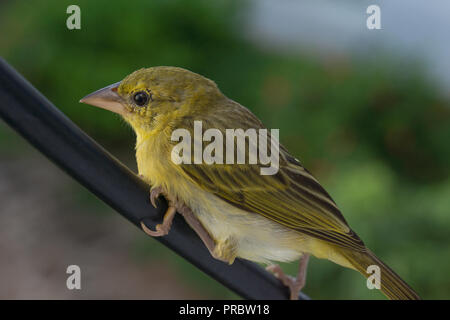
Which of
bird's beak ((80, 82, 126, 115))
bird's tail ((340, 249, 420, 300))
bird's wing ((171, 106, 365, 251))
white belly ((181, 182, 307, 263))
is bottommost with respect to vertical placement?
bird's tail ((340, 249, 420, 300))

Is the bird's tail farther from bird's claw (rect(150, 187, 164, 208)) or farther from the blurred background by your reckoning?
the blurred background

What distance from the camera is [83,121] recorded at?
4.31 metres

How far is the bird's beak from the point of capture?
1514 millimetres

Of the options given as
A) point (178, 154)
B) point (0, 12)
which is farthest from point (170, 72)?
point (0, 12)

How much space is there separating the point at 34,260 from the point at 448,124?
9.43ft

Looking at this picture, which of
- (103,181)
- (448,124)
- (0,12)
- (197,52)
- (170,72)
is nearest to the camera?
(103,181)

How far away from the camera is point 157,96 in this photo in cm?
163

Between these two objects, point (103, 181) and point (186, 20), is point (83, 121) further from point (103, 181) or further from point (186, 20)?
point (103, 181)

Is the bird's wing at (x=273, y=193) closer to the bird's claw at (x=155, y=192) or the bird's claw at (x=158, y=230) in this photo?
the bird's claw at (x=155, y=192)

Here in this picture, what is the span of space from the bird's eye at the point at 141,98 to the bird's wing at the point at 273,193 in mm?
164

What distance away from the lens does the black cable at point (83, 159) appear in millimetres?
1001

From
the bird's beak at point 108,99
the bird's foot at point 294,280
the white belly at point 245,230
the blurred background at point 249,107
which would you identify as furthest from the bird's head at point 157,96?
the blurred background at point 249,107

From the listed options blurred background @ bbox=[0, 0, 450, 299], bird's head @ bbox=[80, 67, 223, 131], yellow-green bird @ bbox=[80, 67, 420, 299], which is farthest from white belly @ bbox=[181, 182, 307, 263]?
blurred background @ bbox=[0, 0, 450, 299]

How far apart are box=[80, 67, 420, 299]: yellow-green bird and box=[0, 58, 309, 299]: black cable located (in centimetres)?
25
